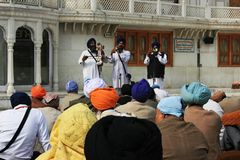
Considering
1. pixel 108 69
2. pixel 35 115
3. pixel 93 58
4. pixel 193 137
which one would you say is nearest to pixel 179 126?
pixel 193 137

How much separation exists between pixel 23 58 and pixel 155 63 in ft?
22.9

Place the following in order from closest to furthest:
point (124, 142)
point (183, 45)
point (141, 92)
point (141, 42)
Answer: point (124, 142), point (141, 92), point (141, 42), point (183, 45)

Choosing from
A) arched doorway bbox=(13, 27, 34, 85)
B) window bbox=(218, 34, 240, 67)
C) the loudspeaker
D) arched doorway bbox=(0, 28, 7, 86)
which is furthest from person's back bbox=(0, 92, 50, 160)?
window bbox=(218, 34, 240, 67)

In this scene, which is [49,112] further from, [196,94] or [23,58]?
[23,58]

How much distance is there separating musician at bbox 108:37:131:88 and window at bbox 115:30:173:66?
886cm

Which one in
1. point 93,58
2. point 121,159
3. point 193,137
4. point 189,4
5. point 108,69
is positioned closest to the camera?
point 121,159

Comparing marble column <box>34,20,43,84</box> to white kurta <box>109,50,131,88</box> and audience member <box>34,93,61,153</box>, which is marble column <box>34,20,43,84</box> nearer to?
white kurta <box>109,50,131,88</box>

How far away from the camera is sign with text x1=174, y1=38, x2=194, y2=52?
26.4 m

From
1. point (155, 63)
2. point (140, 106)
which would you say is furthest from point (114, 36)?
point (140, 106)

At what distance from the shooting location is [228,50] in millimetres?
27875

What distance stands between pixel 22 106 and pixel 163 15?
19.0 m

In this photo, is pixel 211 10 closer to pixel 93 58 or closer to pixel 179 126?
pixel 93 58

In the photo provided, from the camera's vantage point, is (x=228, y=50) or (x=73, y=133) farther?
(x=228, y=50)

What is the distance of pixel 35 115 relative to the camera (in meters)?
5.56
